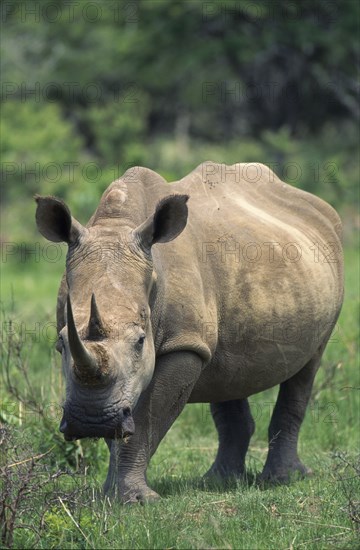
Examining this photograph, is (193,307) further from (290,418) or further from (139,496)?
(290,418)

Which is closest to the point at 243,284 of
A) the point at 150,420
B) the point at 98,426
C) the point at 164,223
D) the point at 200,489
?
the point at 164,223

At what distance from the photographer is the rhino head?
18.4ft

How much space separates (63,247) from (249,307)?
11.8m

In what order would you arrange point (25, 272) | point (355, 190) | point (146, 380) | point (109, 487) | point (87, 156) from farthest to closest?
point (87, 156), point (355, 190), point (25, 272), point (109, 487), point (146, 380)

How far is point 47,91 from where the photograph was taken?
29.7 m

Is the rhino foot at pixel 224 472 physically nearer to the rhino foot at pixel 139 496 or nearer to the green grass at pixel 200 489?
the green grass at pixel 200 489

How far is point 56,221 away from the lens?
251 inches

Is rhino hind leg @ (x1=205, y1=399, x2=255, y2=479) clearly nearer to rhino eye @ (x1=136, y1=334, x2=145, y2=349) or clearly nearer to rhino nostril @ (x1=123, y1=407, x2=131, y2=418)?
rhino eye @ (x1=136, y1=334, x2=145, y2=349)

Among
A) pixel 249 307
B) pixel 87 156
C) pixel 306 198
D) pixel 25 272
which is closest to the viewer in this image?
pixel 249 307

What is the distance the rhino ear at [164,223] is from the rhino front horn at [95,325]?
2.44 feet

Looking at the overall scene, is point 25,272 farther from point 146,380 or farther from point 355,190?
point 146,380

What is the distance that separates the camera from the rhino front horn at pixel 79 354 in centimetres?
536

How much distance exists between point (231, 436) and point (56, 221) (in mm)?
2330

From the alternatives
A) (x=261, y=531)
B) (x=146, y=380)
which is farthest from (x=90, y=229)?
(x=261, y=531)
